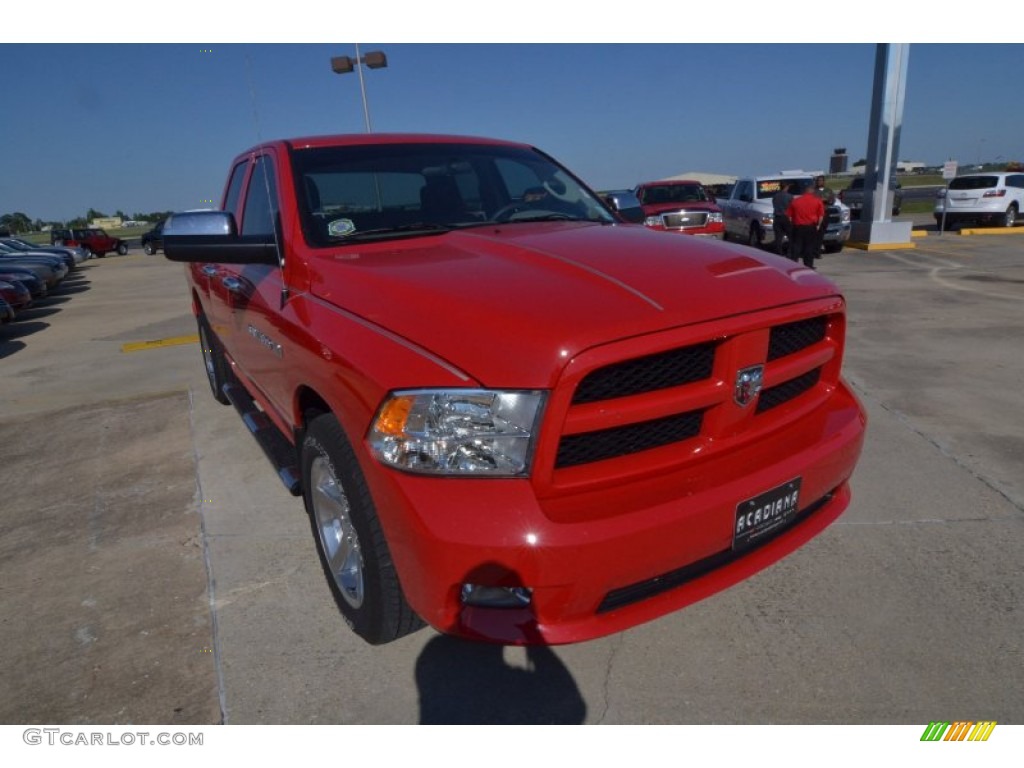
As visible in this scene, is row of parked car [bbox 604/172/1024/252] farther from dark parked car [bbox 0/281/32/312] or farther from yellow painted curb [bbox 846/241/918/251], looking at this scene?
dark parked car [bbox 0/281/32/312]

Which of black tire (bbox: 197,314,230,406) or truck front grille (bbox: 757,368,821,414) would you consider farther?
black tire (bbox: 197,314,230,406)

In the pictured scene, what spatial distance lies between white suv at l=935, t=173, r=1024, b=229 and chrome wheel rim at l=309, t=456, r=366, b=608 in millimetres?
22450

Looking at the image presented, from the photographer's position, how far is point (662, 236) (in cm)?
285

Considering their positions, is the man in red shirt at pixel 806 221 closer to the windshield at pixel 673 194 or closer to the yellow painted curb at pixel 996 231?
the windshield at pixel 673 194

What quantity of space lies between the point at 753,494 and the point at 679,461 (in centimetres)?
28

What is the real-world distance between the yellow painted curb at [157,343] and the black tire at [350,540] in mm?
6878

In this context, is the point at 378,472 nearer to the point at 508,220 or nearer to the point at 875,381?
the point at 508,220

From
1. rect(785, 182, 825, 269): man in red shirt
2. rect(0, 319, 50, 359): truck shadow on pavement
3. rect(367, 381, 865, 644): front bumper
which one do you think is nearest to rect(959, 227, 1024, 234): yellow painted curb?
rect(785, 182, 825, 269): man in red shirt

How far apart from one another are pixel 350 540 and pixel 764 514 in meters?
1.45

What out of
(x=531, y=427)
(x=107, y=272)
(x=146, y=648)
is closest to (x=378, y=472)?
(x=531, y=427)

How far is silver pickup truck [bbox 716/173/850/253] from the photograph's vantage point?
584 inches

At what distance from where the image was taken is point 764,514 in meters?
2.16

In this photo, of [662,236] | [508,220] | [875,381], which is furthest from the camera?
[875,381]

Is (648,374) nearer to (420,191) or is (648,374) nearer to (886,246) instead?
(420,191)
